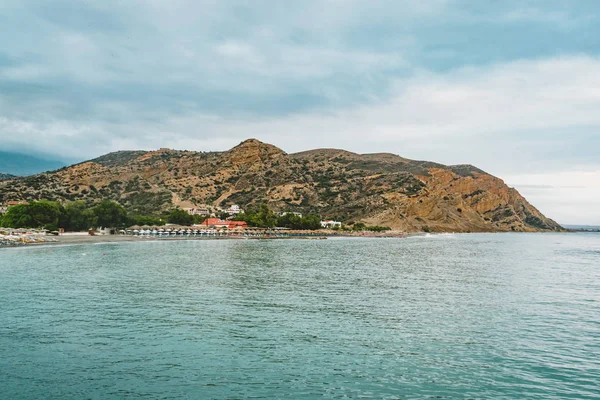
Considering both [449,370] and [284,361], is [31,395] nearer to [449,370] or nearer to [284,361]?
[284,361]

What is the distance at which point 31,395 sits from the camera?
13.6 meters

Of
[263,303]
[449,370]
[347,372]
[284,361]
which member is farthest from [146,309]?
[449,370]

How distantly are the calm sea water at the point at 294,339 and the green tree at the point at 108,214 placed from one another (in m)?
95.5

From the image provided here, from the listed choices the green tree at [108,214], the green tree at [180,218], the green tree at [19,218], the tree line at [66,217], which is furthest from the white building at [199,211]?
the green tree at [19,218]

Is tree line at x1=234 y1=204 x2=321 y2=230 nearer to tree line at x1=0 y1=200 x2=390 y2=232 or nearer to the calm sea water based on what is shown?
tree line at x1=0 y1=200 x2=390 y2=232

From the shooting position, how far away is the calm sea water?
14.8 meters

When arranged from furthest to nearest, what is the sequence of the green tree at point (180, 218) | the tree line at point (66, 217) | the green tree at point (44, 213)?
the green tree at point (180, 218)
the green tree at point (44, 213)
the tree line at point (66, 217)

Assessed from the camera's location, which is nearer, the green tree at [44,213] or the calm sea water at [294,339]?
the calm sea water at [294,339]

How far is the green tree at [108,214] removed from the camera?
12951cm

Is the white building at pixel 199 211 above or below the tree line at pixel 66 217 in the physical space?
above

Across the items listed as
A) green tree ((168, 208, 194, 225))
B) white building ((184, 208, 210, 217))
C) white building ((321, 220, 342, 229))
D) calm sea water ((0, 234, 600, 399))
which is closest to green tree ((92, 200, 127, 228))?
green tree ((168, 208, 194, 225))

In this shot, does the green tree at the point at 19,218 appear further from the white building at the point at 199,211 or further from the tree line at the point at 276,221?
the white building at the point at 199,211

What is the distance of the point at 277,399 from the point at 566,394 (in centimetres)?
874

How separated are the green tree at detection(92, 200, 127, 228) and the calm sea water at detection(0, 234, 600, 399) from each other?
313ft
